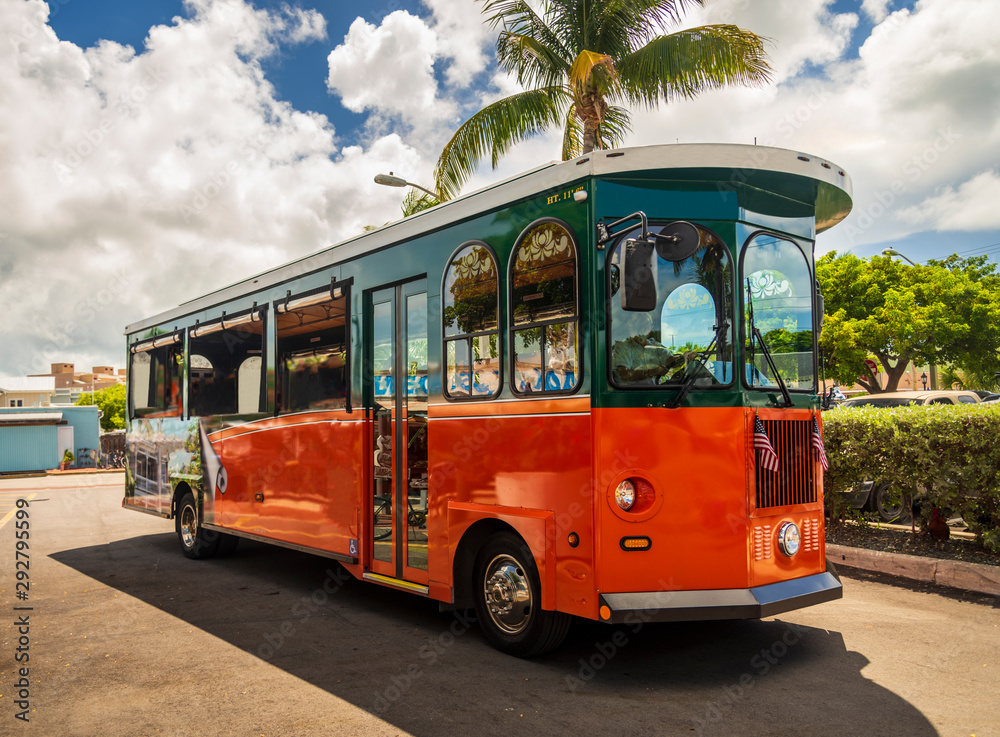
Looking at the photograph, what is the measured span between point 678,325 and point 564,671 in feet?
7.83

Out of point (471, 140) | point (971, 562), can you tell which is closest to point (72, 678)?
point (971, 562)

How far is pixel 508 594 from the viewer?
17.4ft

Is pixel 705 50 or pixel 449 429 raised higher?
pixel 705 50

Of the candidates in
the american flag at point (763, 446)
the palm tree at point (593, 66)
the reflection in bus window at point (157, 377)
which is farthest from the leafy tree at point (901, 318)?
the american flag at point (763, 446)

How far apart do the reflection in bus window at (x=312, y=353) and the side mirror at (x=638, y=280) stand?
3.38 meters

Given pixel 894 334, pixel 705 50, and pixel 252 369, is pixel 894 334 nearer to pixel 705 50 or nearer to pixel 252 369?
pixel 705 50

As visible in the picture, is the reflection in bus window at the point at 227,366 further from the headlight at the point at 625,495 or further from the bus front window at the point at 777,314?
the bus front window at the point at 777,314

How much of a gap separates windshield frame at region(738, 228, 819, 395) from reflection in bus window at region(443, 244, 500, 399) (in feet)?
5.43

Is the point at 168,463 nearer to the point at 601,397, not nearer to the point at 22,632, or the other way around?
the point at 22,632

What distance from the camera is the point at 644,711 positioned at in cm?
436

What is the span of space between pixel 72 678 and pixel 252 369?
4.00 metres

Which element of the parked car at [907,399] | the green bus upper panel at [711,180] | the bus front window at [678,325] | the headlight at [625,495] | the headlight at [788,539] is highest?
the green bus upper panel at [711,180]

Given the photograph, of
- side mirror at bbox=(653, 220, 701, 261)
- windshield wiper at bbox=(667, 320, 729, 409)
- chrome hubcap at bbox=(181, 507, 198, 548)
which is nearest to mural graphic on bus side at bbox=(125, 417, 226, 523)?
chrome hubcap at bbox=(181, 507, 198, 548)

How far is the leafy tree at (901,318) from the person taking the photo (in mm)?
28328
